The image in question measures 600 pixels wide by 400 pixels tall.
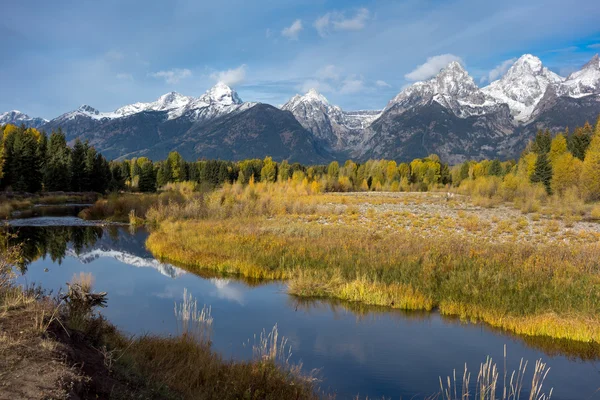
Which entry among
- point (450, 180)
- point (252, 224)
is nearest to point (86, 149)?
point (252, 224)

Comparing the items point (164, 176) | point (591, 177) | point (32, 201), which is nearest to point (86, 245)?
point (32, 201)

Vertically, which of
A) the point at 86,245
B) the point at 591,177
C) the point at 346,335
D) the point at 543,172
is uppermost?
the point at 543,172

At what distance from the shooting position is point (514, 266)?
17.3 meters

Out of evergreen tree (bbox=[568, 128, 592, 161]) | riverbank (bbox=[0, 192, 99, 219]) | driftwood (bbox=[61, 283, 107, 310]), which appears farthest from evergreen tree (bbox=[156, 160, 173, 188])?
driftwood (bbox=[61, 283, 107, 310])

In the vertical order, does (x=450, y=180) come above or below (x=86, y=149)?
below

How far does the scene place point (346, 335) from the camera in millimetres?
12531

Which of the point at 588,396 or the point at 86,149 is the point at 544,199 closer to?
the point at 588,396

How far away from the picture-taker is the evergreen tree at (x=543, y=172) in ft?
221

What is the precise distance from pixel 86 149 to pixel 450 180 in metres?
107

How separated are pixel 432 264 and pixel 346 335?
7.14m

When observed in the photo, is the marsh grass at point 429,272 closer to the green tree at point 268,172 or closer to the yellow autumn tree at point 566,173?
the yellow autumn tree at point 566,173

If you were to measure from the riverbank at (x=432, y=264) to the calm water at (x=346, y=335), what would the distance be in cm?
91

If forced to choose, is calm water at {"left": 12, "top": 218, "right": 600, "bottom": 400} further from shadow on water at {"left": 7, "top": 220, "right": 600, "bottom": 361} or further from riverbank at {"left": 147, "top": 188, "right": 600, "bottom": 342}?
riverbank at {"left": 147, "top": 188, "right": 600, "bottom": 342}

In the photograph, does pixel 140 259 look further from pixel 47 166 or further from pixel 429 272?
pixel 47 166
